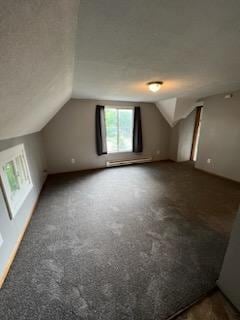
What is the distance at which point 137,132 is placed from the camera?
14.4 feet

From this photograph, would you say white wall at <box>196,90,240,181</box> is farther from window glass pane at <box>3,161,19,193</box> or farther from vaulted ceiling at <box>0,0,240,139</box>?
window glass pane at <box>3,161,19,193</box>

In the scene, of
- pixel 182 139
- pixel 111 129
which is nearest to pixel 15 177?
pixel 111 129

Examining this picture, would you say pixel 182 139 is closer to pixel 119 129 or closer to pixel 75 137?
pixel 119 129

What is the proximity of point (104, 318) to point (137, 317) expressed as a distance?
0.80 ft

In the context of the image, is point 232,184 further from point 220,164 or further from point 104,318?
point 104,318

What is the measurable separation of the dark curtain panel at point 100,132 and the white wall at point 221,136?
278 cm

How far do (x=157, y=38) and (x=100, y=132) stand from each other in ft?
9.71

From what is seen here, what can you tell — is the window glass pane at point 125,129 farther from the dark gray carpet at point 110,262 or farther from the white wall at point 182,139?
the dark gray carpet at point 110,262

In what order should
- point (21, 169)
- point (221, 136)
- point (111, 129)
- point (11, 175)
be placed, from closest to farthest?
point (11, 175) < point (21, 169) < point (221, 136) < point (111, 129)

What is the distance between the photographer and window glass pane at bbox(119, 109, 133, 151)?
4359mm

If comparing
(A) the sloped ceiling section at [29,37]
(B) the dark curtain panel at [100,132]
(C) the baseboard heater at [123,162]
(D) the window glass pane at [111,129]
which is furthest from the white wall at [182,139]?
(A) the sloped ceiling section at [29,37]

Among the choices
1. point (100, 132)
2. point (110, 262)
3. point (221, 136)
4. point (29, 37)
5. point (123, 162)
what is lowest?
point (110, 262)

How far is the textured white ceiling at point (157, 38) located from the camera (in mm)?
849

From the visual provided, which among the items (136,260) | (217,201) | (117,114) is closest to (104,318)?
(136,260)
